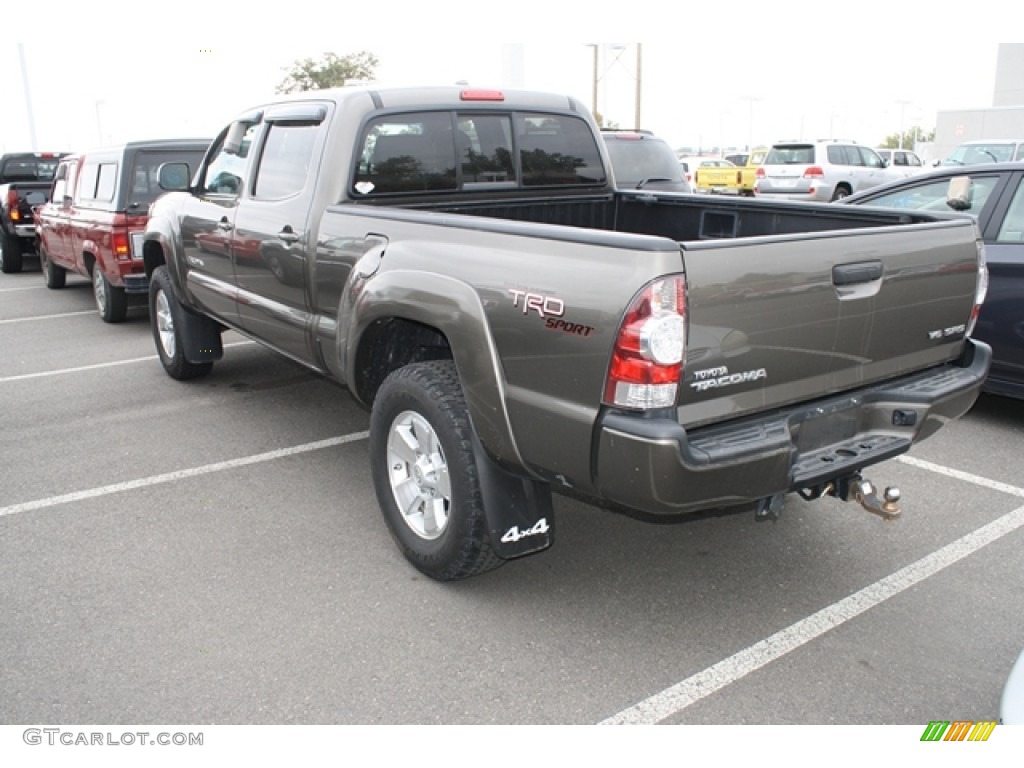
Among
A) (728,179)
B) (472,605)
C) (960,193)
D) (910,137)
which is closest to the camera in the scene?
(472,605)

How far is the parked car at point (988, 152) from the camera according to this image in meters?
18.2

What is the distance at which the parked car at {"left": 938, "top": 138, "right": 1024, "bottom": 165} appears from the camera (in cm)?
1819

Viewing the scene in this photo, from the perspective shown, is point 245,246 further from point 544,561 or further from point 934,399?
point 934,399

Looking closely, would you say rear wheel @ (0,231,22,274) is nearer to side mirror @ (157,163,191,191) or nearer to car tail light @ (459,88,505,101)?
side mirror @ (157,163,191,191)

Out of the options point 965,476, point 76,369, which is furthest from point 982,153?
point 76,369

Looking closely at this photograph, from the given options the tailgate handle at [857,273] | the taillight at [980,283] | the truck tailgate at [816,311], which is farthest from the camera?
the taillight at [980,283]

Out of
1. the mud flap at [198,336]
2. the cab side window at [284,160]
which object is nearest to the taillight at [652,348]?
the cab side window at [284,160]

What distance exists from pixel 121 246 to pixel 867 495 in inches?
294

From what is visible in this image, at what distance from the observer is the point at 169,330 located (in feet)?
22.6

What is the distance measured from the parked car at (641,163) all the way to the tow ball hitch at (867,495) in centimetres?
711

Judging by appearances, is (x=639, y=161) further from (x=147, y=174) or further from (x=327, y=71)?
(x=327, y=71)

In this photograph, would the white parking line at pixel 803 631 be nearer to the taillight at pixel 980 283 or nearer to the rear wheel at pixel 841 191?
the taillight at pixel 980 283

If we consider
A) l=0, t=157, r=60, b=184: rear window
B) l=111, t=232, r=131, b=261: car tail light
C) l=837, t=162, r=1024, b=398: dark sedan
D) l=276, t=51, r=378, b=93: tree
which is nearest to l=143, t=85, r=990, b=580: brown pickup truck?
l=837, t=162, r=1024, b=398: dark sedan

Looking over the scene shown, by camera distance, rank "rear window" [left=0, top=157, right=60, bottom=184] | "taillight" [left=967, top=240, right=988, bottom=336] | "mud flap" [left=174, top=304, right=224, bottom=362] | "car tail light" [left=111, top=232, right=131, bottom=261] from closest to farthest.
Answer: "taillight" [left=967, top=240, right=988, bottom=336]
"mud flap" [left=174, top=304, right=224, bottom=362]
"car tail light" [left=111, top=232, right=131, bottom=261]
"rear window" [left=0, top=157, right=60, bottom=184]
